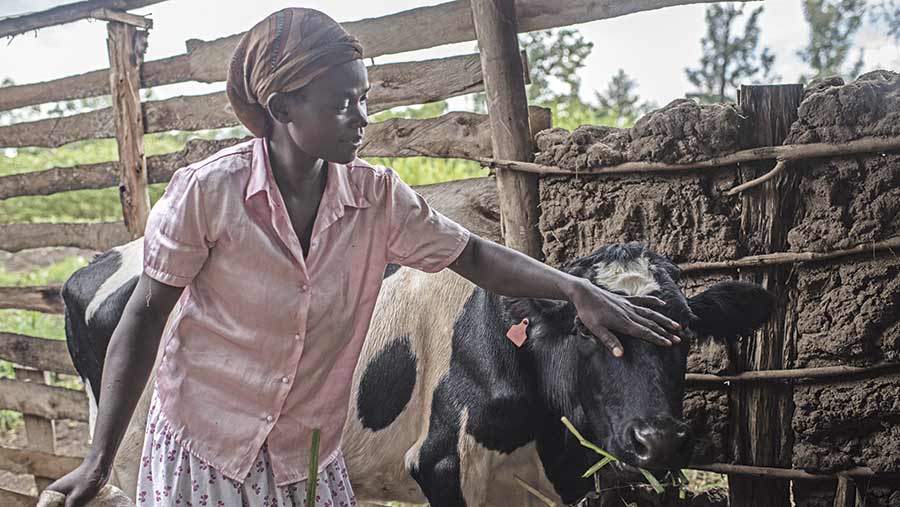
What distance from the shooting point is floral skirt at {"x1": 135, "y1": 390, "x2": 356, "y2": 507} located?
2.13m

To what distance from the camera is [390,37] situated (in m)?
4.17

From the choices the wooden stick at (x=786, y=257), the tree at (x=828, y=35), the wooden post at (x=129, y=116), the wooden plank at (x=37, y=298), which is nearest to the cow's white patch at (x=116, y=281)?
the wooden post at (x=129, y=116)

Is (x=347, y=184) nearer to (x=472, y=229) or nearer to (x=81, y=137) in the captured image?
(x=472, y=229)

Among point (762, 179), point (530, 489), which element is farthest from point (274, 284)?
point (762, 179)

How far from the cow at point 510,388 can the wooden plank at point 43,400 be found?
2.91 m

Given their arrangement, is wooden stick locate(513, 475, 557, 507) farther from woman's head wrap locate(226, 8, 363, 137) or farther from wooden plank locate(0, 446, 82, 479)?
wooden plank locate(0, 446, 82, 479)

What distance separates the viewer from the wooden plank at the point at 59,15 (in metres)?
5.02

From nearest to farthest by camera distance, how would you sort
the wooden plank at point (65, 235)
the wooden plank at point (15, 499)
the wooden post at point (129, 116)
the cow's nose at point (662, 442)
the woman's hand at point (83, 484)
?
the woman's hand at point (83, 484) < the cow's nose at point (662, 442) < the wooden post at point (129, 116) < the wooden plank at point (65, 235) < the wooden plank at point (15, 499)

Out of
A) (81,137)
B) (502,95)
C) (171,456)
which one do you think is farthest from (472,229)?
(81,137)

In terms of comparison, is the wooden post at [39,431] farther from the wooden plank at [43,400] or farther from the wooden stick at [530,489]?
the wooden stick at [530,489]

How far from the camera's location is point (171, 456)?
2139 mm

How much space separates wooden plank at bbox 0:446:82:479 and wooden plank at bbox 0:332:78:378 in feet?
1.82

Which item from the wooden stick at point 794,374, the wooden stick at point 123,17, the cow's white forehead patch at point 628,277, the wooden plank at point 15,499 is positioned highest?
the wooden stick at point 123,17

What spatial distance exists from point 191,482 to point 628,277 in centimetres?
140
